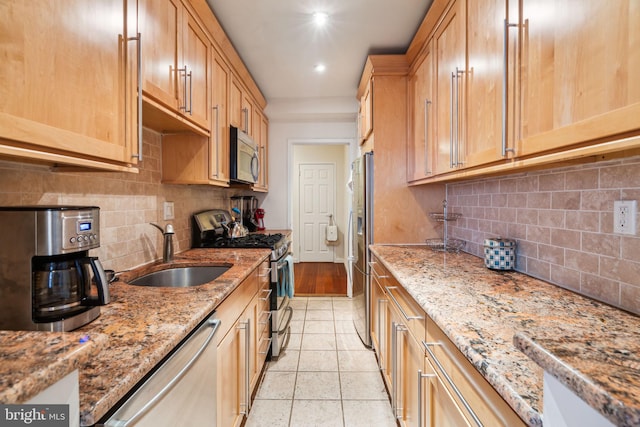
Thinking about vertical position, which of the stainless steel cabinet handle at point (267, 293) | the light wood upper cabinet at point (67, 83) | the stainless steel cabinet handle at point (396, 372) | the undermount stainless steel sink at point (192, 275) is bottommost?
the stainless steel cabinet handle at point (396, 372)

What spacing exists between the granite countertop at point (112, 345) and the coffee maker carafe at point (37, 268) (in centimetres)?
9

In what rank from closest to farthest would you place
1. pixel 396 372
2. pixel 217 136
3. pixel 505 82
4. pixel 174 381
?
pixel 174 381
pixel 505 82
pixel 396 372
pixel 217 136

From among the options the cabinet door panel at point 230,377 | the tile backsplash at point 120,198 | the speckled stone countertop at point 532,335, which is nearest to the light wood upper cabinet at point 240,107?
the tile backsplash at point 120,198

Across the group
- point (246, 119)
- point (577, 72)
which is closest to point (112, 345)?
point (577, 72)

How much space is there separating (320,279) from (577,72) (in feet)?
14.2

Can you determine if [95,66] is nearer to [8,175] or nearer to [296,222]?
[8,175]

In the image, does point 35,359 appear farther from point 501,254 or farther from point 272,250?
point 272,250


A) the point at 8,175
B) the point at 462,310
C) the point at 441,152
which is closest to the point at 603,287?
the point at 462,310

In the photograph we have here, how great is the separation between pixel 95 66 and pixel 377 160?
201cm

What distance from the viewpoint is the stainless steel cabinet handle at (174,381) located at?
0.65 m

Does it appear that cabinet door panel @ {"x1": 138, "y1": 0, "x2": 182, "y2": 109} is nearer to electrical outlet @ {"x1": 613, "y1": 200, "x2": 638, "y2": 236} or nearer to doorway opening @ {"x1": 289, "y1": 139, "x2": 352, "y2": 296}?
electrical outlet @ {"x1": 613, "y1": 200, "x2": 638, "y2": 236}

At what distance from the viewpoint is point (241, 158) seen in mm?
2500

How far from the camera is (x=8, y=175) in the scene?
3.21 ft

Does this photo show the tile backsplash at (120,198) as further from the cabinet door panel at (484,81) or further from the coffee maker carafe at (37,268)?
the cabinet door panel at (484,81)
